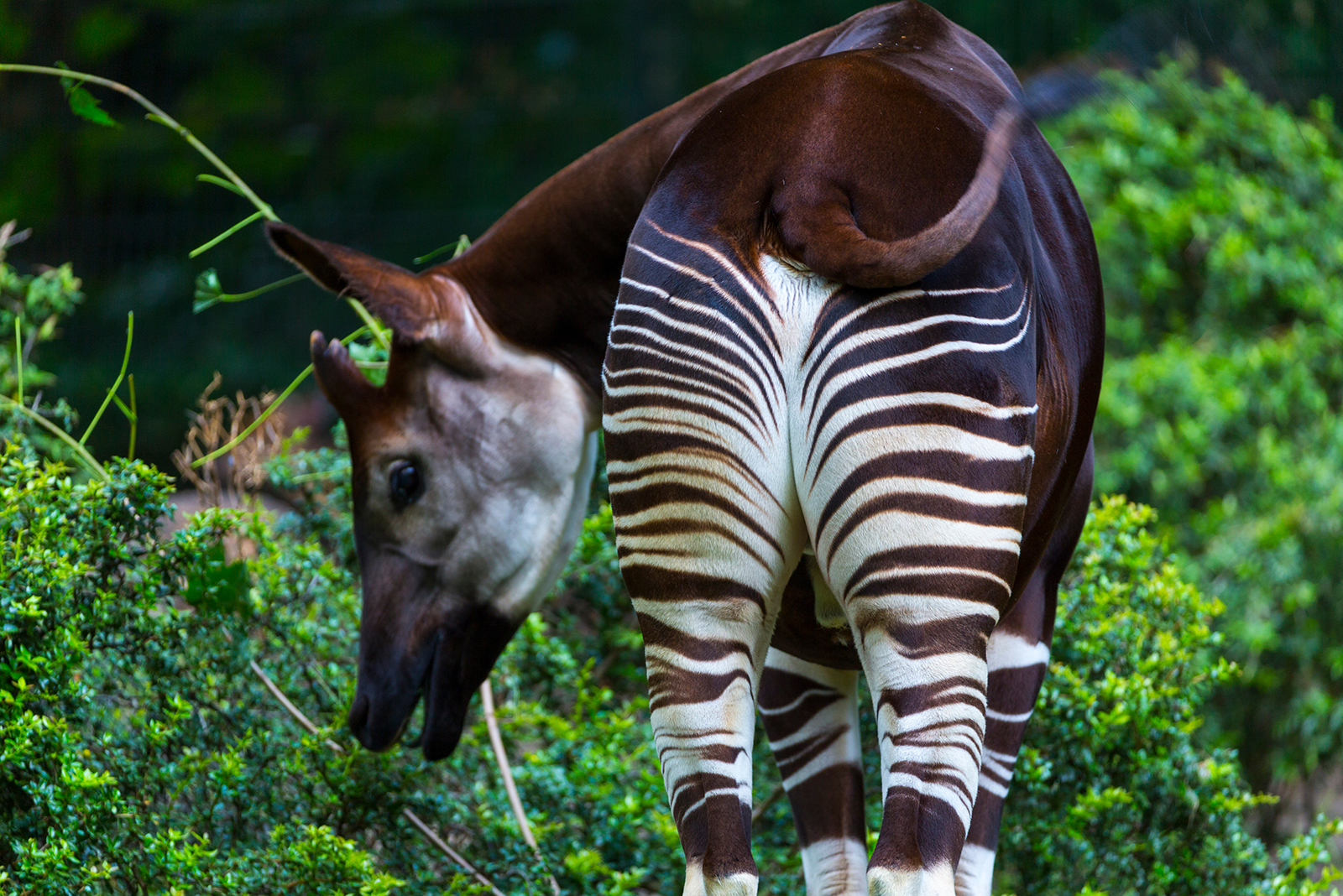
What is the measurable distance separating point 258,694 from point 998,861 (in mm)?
1927

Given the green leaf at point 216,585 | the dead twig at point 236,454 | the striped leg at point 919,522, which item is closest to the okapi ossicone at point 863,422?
the striped leg at point 919,522

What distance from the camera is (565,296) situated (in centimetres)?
264

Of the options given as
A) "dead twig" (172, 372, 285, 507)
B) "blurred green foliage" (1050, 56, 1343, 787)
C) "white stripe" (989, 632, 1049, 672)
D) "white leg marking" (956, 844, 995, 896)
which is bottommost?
"white leg marking" (956, 844, 995, 896)

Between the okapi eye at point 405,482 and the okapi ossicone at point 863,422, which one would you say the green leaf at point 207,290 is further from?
the okapi ossicone at point 863,422

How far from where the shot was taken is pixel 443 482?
2680mm

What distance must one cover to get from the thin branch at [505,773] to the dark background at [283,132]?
4583 mm

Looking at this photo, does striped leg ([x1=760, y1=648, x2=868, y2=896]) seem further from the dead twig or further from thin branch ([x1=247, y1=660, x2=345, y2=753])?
the dead twig

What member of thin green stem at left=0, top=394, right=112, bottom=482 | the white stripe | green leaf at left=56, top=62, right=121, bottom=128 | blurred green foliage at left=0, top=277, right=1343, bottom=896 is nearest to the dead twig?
blurred green foliage at left=0, top=277, right=1343, bottom=896

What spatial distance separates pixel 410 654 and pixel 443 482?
0.39m

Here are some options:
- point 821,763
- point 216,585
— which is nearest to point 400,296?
point 216,585

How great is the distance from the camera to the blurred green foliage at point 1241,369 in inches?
170

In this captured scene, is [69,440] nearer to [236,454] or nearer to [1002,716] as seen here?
[236,454]

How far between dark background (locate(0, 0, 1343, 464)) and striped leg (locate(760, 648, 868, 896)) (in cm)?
527

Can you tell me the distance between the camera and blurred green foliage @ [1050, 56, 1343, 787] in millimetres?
4312
